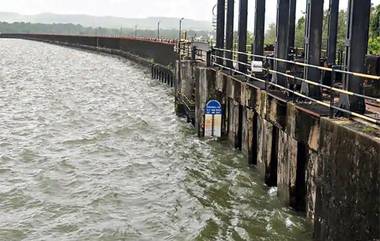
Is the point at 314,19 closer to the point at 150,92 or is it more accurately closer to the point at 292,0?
the point at 292,0

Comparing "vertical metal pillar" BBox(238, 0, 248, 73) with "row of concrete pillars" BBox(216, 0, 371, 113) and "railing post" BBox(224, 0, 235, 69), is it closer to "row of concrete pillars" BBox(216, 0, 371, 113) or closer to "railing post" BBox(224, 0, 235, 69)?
"row of concrete pillars" BBox(216, 0, 371, 113)

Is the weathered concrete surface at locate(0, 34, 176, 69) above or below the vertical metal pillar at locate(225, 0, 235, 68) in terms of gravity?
below

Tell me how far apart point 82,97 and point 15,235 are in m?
27.1

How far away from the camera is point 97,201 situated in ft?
52.9

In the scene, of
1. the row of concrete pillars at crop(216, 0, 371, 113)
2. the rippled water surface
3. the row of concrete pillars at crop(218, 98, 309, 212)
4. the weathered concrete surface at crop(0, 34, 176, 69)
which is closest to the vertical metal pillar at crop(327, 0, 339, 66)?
the row of concrete pillars at crop(216, 0, 371, 113)

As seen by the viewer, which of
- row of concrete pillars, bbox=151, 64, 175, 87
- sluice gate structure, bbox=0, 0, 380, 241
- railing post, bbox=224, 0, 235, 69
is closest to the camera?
sluice gate structure, bbox=0, 0, 380, 241

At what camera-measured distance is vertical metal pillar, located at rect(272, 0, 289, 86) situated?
1711 cm

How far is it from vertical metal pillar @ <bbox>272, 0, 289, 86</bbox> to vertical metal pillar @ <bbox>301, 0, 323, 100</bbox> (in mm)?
2993

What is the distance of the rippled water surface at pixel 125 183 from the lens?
542 inches

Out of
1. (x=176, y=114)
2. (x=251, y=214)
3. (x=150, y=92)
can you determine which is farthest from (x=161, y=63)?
(x=251, y=214)

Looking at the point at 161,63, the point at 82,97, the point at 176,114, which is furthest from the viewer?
the point at 161,63

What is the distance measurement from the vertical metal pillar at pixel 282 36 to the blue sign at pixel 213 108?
5892mm

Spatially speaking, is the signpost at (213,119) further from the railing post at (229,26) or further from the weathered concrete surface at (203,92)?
the railing post at (229,26)

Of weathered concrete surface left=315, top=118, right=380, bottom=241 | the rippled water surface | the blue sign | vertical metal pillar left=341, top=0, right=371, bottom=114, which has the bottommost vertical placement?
the rippled water surface
